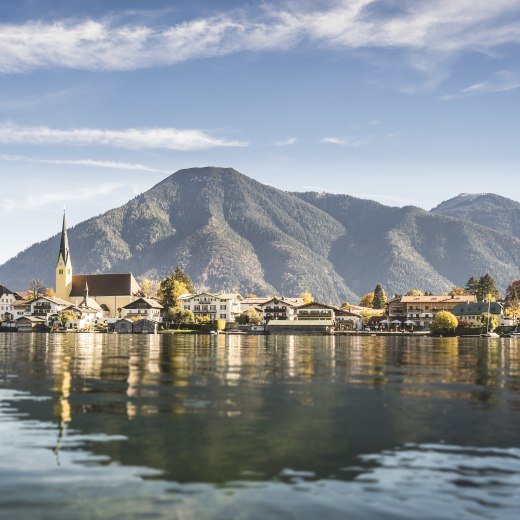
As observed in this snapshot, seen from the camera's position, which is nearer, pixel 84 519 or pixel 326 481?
pixel 84 519

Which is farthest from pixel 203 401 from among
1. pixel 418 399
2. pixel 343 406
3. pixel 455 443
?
pixel 455 443

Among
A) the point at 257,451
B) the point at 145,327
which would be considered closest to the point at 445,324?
the point at 145,327

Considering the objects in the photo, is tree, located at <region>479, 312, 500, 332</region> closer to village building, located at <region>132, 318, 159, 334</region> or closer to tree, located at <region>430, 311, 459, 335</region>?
tree, located at <region>430, 311, 459, 335</region>

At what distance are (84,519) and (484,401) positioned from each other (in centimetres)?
2357

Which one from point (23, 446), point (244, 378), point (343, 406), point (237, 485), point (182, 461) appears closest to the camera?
point (237, 485)

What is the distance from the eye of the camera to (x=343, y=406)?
30219mm

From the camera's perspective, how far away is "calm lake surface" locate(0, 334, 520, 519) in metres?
15.2

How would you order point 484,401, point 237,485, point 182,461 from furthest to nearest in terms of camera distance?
1. point 484,401
2. point 182,461
3. point 237,485

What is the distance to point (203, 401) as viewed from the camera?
31.4 meters

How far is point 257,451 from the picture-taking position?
20.3 metres

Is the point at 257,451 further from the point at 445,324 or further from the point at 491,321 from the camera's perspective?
the point at 491,321

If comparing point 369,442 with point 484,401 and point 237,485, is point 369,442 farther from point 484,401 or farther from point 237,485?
point 484,401

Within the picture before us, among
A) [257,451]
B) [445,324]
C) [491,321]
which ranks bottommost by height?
[445,324]

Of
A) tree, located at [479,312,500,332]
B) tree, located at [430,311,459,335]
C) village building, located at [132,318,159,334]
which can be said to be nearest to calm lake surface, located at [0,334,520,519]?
tree, located at [430,311,459,335]
